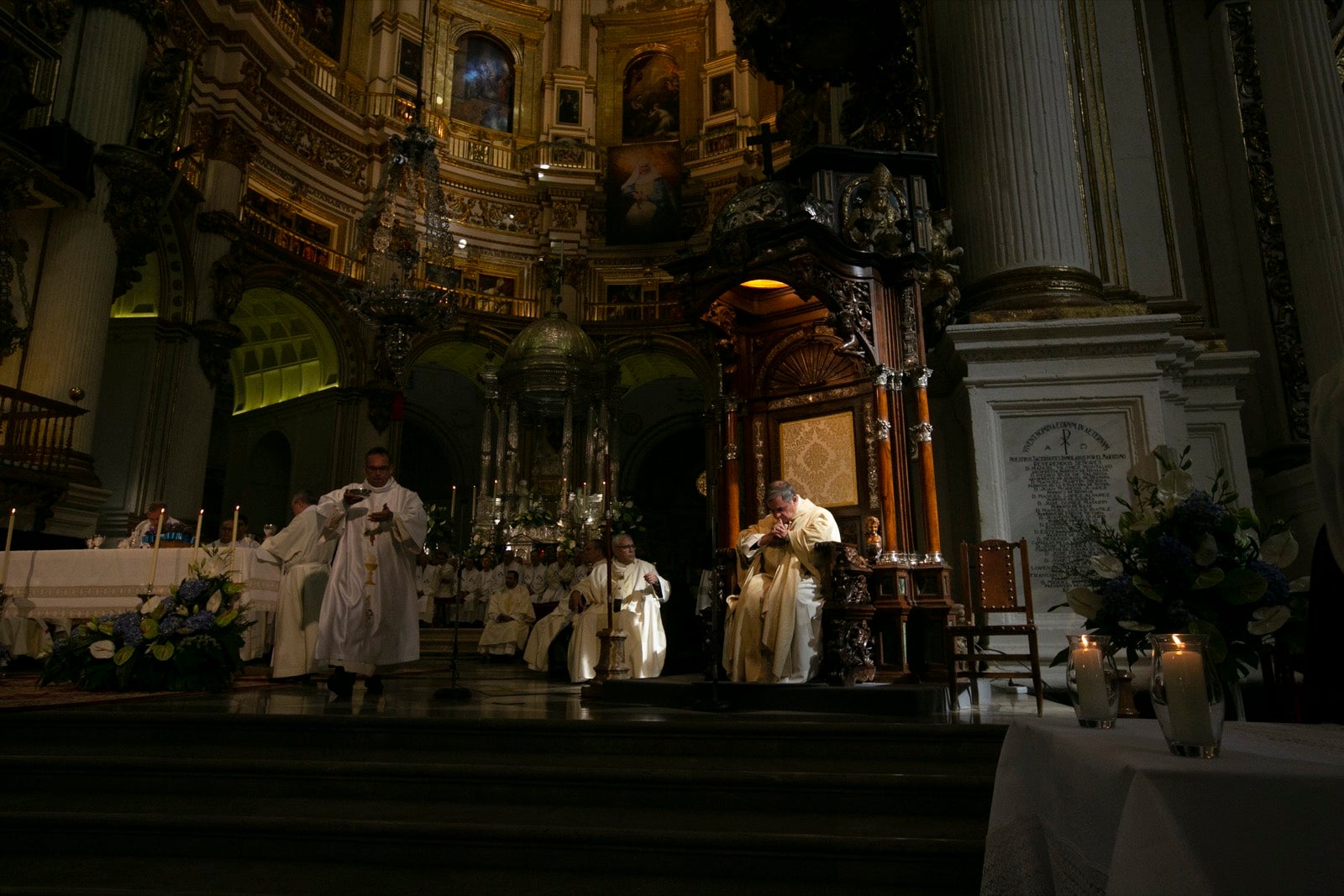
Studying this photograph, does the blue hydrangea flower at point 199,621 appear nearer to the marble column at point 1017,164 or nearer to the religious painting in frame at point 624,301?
the marble column at point 1017,164

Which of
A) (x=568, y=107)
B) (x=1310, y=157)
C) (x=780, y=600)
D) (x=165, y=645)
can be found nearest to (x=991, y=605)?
(x=780, y=600)

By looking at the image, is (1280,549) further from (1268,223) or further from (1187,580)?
(1268,223)

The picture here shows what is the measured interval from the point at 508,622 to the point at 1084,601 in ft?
33.2

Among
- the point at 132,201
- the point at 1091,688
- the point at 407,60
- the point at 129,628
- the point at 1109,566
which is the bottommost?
the point at 1091,688

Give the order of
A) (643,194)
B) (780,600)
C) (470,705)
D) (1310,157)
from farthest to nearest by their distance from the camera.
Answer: (643,194)
(1310,157)
(780,600)
(470,705)

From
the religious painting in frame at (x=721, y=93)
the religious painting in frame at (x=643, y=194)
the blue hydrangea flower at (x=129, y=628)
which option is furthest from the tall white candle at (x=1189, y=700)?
the religious painting in frame at (x=721, y=93)

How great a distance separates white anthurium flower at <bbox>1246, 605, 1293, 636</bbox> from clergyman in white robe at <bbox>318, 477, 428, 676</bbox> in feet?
14.9

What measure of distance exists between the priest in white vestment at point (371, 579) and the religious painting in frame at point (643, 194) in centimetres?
1586

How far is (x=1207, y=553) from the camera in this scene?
255 centimetres

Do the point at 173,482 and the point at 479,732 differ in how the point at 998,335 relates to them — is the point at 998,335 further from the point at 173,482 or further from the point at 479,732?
the point at 173,482

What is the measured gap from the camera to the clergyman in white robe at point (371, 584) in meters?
5.68

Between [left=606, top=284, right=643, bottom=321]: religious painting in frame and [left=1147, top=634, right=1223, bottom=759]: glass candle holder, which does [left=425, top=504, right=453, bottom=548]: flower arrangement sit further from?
[left=1147, top=634, right=1223, bottom=759]: glass candle holder

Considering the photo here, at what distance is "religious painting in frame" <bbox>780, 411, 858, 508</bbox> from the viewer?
6.64m

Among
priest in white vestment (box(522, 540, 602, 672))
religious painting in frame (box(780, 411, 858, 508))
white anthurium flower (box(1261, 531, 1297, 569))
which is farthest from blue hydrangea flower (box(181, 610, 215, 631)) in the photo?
white anthurium flower (box(1261, 531, 1297, 569))
